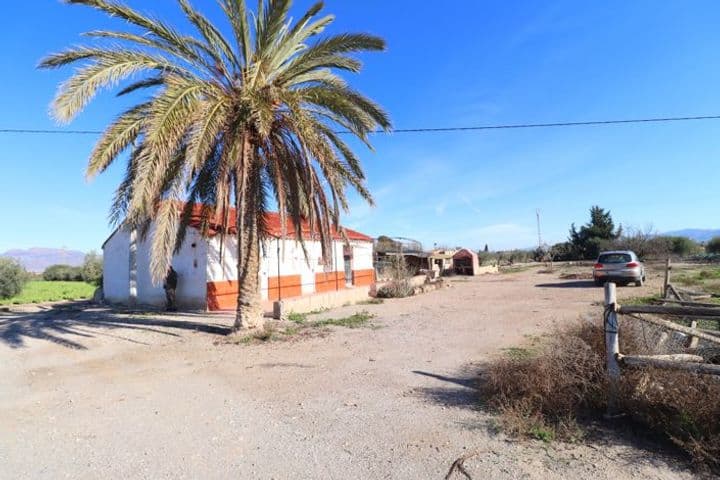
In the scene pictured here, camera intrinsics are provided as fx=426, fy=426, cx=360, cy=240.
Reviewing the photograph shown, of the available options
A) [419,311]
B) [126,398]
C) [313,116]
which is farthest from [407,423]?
[419,311]

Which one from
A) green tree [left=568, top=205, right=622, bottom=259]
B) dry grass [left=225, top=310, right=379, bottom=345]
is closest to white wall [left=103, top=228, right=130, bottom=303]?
dry grass [left=225, top=310, right=379, bottom=345]

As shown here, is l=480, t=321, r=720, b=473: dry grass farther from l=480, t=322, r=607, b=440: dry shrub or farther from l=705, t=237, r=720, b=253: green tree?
l=705, t=237, r=720, b=253: green tree

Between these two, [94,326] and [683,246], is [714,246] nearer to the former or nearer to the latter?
[683,246]

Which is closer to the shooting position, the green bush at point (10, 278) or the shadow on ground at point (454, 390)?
the shadow on ground at point (454, 390)

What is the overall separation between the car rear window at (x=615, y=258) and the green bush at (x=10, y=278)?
108ft

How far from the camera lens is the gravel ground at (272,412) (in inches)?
152

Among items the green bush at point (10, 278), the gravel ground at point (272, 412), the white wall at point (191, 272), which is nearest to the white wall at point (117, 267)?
the white wall at point (191, 272)

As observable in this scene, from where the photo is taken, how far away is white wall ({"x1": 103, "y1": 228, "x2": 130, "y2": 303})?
1897 cm

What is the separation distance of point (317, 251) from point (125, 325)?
1079 centimetres

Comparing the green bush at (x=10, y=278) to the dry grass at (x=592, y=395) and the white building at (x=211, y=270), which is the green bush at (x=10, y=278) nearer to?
the white building at (x=211, y=270)

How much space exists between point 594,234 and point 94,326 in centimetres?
5294

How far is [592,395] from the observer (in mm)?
4781

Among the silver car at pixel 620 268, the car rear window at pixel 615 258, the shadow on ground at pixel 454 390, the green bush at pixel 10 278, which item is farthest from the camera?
the green bush at pixel 10 278

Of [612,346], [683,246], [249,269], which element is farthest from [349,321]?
[683,246]
